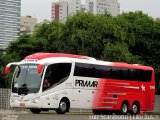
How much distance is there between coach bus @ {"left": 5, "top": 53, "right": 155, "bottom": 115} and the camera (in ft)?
93.4

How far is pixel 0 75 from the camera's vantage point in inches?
1965

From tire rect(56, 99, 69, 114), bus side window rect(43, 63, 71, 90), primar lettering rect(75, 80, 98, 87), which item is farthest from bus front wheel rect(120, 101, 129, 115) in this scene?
bus side window rect(43, 63, 71, 90)

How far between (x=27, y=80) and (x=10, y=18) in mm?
158804

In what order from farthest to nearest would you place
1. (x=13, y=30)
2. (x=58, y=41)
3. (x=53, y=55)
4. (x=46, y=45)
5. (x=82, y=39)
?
1. (x=13, y=30)
2. (x=46, y=45)
3. (x=58, y=41)
4. (x=82, y=39)
5. (x=53, y=55)

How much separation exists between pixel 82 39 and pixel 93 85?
16.9 meters

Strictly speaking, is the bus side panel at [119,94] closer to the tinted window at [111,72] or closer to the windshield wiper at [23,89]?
the tinted window at [111,72]

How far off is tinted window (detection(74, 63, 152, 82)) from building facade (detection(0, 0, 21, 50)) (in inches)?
5571

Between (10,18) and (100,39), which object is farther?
(10,18)

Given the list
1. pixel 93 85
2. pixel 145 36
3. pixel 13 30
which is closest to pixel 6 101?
pixel 93 85

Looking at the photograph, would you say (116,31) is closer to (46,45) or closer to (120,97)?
(46,45)

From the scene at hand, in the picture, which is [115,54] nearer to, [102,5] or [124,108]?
[124,108]

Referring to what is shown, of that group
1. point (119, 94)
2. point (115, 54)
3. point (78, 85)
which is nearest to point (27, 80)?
point (78, 85)

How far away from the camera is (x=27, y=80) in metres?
28.6

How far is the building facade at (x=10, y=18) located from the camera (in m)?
178
